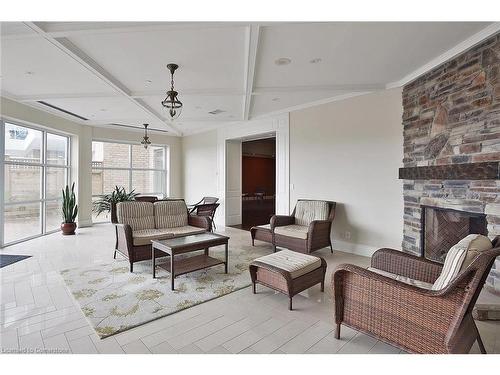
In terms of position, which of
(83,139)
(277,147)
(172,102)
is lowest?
(277,147)

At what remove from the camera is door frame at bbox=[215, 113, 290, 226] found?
18.7 feet


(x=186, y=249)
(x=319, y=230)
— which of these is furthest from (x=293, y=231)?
(x=186, y=249)

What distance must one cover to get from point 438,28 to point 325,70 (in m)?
1.28

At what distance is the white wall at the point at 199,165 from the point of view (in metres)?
7.63

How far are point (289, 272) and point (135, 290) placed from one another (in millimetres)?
1776

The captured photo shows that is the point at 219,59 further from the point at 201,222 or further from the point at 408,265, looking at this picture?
the point at 408,265

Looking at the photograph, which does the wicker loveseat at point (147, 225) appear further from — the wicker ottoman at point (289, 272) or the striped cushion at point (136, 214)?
the wicker ottoman at point (289, 272)

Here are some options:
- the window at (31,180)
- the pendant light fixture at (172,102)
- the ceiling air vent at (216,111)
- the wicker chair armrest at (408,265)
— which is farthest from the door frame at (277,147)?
the window at (31,180)

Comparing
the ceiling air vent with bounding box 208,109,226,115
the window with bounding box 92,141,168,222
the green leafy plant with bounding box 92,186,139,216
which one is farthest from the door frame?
the green leafy plant with bounding box 92,186,139,216

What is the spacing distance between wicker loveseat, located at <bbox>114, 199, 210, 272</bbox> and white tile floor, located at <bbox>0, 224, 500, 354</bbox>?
865mm

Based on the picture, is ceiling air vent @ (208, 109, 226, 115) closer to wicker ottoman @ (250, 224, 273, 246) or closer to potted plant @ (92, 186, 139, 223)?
wicker ottoman @ (250, 224, 273, 246)

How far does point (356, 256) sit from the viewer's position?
176 inches

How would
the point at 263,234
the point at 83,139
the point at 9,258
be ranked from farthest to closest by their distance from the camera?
the point at 83,139 < the point at 263,234 < the point at 9,258

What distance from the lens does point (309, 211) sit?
4898 millimetres
